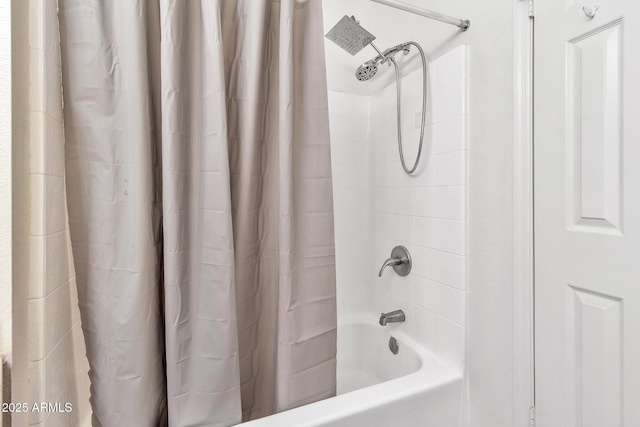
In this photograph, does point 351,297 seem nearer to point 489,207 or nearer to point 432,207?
point 432,207

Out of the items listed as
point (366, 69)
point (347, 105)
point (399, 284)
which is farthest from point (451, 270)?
point (347, 105)

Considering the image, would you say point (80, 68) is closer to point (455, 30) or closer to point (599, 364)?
point (455, 30)

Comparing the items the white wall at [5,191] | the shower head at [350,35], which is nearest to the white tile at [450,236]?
the shower head at [350,35]

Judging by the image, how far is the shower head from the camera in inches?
46.8

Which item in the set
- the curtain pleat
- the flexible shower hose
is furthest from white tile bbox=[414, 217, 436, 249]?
the curtain pleat

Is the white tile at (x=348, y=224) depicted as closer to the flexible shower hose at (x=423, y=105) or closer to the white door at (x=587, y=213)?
the flexible shower hose at (x=423, y=105)

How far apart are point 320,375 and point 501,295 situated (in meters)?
0.64

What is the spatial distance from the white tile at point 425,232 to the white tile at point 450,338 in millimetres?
300

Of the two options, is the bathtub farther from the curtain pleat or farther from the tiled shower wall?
the curtain pleat

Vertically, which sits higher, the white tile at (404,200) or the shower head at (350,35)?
the shower head at (350,35)

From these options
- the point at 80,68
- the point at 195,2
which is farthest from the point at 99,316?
the point at 195,2

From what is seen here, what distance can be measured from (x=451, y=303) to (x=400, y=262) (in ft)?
1.05

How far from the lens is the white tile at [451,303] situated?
1.18 m

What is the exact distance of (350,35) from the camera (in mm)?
1236
